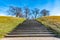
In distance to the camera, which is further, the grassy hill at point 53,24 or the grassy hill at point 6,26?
the grassy hill at point 53,24

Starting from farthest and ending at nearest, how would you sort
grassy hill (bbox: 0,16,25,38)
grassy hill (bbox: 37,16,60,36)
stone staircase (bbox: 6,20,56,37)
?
grassy hill (bbox: 37,16,60,36)
grassy hill (bbox: 0,16,25,38)
stone staircase (bbox: 6,20,56,37)

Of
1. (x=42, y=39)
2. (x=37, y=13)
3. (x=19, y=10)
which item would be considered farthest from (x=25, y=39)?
(x=19, y=10)

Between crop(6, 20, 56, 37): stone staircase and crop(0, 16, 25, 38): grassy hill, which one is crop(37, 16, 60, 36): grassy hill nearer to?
crop(6, 20, 56, 37): stone staircase

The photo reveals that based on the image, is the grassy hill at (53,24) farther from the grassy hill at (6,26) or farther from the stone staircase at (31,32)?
the grassy hill at (6,26)

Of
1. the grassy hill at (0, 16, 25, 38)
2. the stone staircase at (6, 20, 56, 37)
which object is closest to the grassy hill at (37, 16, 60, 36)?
the stone staircase at (6, 20, 56, 37)

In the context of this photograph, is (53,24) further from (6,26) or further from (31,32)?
(31,32)

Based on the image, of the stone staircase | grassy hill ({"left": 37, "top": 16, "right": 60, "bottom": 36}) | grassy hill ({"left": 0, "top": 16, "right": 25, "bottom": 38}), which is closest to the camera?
the stone staircase

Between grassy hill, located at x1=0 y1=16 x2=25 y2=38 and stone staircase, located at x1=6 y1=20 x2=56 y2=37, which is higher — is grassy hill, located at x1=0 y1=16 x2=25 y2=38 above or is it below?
above

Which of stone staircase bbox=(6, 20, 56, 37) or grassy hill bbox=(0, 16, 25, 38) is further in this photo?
grassy hill bbox=(0, 16, 25, 38)

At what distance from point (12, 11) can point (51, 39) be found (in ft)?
159

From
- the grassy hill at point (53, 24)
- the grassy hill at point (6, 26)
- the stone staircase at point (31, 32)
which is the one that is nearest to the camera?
the stone staircase at point (31, 32)

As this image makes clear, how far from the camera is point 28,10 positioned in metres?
54.1

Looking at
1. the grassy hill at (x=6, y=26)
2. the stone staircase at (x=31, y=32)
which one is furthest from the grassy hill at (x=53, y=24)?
the grassy hill at (x=6, y=26)

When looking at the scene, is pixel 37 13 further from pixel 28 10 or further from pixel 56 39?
pixel 56 39
